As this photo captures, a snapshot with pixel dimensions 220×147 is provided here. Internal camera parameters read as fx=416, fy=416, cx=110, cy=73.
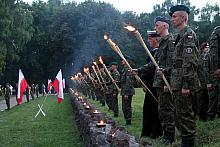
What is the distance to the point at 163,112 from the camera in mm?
5898

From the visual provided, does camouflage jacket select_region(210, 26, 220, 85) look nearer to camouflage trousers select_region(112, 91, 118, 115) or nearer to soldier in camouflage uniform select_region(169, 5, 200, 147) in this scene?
soldier in camouflage uniform select_region(169, 5, 200, 147)

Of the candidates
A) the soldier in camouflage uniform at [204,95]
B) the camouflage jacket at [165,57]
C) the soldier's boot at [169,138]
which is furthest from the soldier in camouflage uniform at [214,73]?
the soldier's boot at [169,138]

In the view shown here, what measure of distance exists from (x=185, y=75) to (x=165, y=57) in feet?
3.75

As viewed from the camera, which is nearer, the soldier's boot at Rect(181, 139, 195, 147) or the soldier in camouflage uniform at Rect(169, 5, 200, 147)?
the soldier in camouflage uniform at Rect(169, 5, 200, 147)

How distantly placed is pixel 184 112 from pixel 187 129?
22 cm

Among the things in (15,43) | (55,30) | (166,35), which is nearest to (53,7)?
(55,30)

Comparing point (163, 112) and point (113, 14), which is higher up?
point (113, 14)

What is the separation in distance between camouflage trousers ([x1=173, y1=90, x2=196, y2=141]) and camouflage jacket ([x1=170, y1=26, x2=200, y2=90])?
13cm

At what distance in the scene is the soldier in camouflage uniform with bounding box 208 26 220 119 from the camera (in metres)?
6.44

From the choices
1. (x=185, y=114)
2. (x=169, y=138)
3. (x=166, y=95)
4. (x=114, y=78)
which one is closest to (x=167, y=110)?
(x=166, y=95)

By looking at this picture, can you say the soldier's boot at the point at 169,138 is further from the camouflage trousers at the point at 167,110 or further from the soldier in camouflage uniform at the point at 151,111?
the soldier in camouflage uniform at the point at 151,111

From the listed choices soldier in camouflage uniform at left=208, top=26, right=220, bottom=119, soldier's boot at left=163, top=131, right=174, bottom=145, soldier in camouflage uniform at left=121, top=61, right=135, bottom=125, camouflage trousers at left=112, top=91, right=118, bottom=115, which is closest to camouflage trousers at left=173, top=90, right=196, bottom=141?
soldier's boot at left=163, top=131, right=174, bottom=145

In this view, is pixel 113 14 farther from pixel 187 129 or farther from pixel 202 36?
pixel 187 129

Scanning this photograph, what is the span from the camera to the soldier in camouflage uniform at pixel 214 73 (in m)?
6.44
